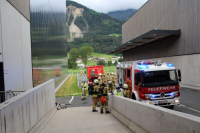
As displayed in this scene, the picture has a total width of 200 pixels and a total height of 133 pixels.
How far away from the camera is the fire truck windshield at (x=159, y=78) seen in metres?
8.81

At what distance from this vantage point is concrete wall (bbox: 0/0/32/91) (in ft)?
29.8

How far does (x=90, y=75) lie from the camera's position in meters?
23.4

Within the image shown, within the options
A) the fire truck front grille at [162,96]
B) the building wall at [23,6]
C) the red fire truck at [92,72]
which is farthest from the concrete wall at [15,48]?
the red fire truck at [92,72]

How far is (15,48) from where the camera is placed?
10.1 m

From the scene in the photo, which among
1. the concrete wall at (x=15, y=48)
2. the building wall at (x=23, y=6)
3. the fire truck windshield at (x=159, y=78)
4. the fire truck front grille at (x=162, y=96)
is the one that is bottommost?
the fire truck front grille at (x=162, y=96)

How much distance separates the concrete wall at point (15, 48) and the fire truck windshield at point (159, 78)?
720 cm

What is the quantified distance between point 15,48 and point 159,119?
29.4ft

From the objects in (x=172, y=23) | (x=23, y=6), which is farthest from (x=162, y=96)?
(x=172, y=23)

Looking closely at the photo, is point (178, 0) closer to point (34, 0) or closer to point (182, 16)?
point (182, 16)

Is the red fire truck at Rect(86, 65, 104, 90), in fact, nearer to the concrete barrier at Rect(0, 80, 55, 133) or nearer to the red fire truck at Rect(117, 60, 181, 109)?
the red fire truck at Rect(117, 60, 181, 109)

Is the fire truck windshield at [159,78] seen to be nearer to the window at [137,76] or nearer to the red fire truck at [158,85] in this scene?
the red fire truck at [158,85]

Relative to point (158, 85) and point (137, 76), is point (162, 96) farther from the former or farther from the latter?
point (137, 76)

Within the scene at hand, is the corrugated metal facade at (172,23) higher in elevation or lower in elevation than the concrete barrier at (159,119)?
higher

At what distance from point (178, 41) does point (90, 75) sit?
11646mm
